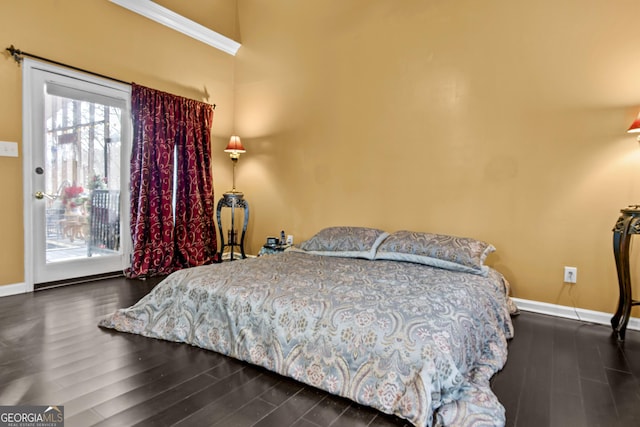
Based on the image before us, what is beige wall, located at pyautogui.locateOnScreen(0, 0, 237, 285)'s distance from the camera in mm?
2945

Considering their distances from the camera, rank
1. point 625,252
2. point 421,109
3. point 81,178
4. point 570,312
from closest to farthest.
Result: point 625,252 < point 570,312 < point 421,109 < point 81,178

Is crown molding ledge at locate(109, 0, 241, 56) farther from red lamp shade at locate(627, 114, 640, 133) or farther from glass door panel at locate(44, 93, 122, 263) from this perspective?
red lamp shade at locate(627, 114, 640, 133)

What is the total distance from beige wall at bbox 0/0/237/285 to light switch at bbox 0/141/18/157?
0.04 meters

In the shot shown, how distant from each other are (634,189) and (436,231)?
1425 millimetres

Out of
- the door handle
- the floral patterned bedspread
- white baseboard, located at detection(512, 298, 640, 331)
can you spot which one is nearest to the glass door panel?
the door handle

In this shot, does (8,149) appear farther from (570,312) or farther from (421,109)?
(570,312)

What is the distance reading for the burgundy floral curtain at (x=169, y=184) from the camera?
372 centimetres

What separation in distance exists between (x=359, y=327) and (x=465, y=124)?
2.30 m

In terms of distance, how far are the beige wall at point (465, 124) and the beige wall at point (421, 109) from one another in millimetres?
12

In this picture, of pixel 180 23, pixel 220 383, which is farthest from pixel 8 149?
pixel 220 383

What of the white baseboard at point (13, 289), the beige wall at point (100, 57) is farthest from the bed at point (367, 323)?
the beige wall at point (100, 57)

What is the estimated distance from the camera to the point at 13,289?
2986mm

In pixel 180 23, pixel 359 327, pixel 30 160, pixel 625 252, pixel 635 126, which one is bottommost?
pixel 359 327

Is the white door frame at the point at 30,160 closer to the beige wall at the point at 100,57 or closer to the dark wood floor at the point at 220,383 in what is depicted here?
the beige wall at the point at 100,57
